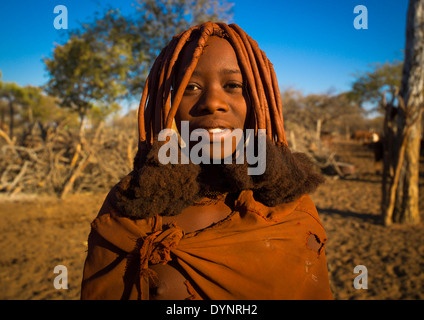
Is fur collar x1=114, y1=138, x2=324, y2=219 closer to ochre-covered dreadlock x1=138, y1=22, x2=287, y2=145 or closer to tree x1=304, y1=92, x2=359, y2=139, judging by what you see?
ochre-covered dreadlock x1=138, y1=22, x2=287, y2=145

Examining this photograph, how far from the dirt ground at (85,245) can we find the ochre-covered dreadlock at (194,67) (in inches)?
121

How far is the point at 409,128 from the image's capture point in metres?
4.98

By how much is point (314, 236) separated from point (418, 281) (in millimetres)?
3434

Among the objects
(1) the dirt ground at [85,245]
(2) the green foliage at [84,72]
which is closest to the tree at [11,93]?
(2) the green foliage at [84,72]

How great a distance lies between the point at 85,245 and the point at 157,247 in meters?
4.43

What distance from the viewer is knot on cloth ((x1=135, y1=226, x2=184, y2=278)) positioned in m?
0.99

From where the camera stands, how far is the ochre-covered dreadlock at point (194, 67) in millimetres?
1143

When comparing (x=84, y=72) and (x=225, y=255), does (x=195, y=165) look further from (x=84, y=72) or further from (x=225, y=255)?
(x=84, y=72)

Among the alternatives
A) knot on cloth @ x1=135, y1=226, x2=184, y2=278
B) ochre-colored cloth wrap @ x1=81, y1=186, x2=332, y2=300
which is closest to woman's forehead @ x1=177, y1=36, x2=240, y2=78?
ochre-colored cloth wrap @ x1=81, y1=186, x2=332, y2=300

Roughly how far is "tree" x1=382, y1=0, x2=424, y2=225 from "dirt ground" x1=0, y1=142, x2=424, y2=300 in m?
0.40

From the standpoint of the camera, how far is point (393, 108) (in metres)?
5.54
